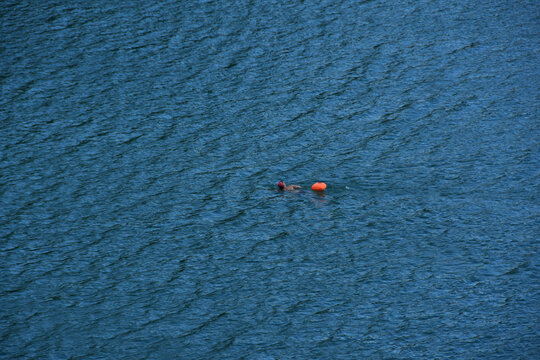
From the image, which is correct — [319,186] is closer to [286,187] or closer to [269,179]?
[286,187]

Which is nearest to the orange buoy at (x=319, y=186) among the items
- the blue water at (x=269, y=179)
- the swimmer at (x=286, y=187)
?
the blue water at (x=269, y=179)

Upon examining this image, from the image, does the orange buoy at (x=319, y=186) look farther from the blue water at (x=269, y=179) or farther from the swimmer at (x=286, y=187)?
the swimmer at (x=286, y=187)

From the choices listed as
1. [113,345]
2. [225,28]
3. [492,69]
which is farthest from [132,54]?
[113,345]

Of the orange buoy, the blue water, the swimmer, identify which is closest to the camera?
the blue water

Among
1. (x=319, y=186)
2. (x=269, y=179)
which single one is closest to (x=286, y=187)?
(x=269, y=179)

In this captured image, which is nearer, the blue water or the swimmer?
the blue water

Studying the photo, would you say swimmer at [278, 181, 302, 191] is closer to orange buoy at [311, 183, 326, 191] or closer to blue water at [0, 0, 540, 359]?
blue water at [0, 0, 540, 359]

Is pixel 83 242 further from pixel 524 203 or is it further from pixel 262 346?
pixel 524 203

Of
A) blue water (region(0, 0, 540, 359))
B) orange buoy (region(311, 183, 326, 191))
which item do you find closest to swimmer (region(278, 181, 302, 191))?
blue water (region(0, 0, 540, 359))
